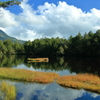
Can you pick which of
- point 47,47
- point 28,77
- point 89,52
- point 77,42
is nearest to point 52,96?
point 28,77

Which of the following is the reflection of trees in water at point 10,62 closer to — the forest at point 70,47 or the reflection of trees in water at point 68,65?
the reflection of trees in water at point 68,65

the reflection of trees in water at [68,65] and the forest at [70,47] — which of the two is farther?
the forest at [70,47]

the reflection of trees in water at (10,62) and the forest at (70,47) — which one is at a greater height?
the forest at (70,47)

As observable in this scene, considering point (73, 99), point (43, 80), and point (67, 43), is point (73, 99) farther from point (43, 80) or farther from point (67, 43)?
point (67, 43)

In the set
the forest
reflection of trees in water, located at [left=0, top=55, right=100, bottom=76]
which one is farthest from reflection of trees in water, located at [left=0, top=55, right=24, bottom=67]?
the forest

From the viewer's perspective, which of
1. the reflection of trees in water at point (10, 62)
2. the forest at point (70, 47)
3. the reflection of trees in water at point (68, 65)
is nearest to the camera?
the reflection of trees in water at point (68, 65)

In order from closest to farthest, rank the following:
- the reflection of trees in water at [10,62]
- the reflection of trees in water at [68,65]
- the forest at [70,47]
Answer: the reflection of trees in water at [68,65] < the reflection of trees in water at [10,62] < the forest at [70,47]

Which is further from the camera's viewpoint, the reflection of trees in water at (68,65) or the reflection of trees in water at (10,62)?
the reflection of trees in water at (10,62)

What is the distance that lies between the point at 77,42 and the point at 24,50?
9023cm

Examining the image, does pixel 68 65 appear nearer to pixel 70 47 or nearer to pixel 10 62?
pixel 10 62

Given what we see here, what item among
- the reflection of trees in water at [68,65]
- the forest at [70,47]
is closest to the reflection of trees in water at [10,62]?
the reflection of trees in water at [68,65]

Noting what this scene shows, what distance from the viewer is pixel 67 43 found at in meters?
138

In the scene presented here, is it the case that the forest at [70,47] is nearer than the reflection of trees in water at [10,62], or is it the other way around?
the reflection of trees in water at [10,62]

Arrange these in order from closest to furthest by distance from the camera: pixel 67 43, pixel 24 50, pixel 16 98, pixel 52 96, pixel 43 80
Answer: pixel 16 98, pixel 52 96, pixel 43 80, pixel 67 43, pixel 24 50
